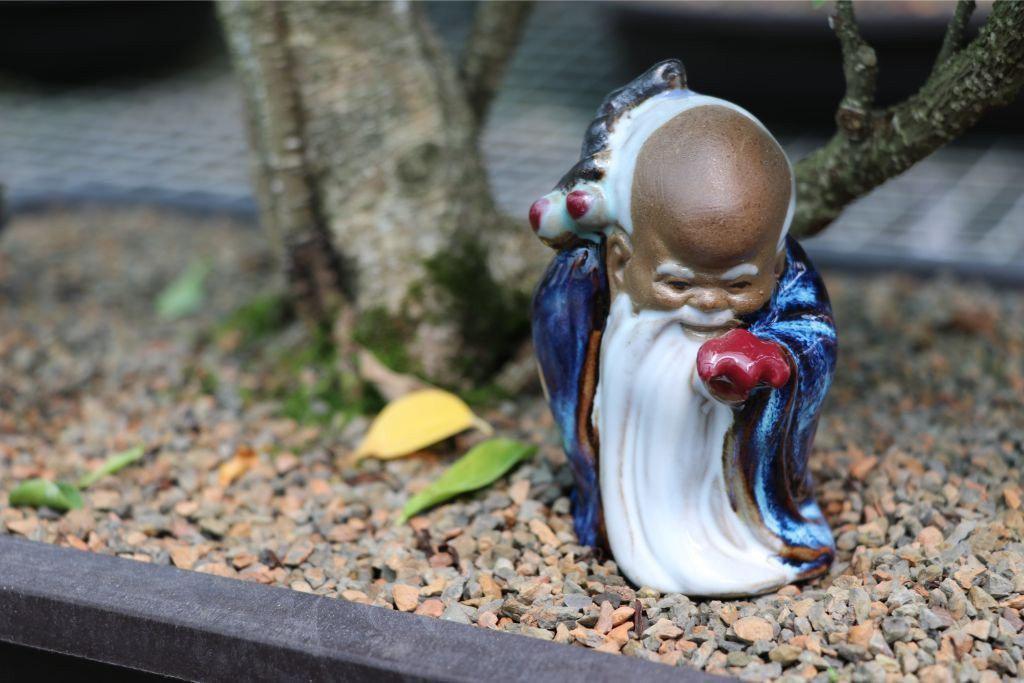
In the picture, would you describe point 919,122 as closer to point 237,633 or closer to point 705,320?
point 705,320

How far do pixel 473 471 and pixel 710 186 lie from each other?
61 cm

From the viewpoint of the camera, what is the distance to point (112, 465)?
6.10 ft

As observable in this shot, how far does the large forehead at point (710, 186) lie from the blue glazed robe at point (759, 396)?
107 millimetres

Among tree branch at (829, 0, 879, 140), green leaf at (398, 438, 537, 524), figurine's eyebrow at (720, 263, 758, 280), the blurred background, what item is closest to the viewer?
figurine's eyebrow at (720, 263, 758, 280)

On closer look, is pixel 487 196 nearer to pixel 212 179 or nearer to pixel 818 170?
pixel 818 170

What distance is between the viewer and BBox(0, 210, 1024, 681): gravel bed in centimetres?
135

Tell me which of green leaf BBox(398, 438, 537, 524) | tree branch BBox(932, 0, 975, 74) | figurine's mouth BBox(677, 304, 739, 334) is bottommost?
green leaf BBox(398, 438, 537, 524)

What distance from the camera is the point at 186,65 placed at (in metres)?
4.97

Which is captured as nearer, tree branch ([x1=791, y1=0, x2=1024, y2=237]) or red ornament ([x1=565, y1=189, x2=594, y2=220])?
red ornament ([x1=565, y1=189, x2=594, y2=220])

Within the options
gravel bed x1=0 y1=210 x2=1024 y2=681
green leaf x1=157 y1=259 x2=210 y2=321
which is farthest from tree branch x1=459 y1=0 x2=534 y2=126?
green leaf x1=157 y1=259 x2=210 y2=321

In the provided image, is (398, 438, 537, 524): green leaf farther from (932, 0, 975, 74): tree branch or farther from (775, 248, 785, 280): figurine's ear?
(932, 0, 975, 74): tree branch

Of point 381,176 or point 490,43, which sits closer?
point 381,176

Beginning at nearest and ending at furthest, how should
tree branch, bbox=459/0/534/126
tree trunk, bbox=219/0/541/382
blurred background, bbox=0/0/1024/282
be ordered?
tree trunk, bbox=219/0/541/382 → tree branch, bbox=459/0/534/126 → blurred background, bbox=0/0/1024/282

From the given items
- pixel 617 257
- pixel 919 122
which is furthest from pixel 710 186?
pixel 919 122
